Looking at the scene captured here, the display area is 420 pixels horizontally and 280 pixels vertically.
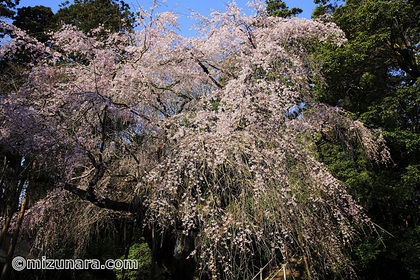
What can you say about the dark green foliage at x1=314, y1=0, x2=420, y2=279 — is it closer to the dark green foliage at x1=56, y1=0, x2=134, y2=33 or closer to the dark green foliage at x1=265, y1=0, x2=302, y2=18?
the dark green foliage at x1=265, y1=0, x2=302, y2=18

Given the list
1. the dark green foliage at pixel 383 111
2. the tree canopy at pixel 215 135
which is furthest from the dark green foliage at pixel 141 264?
the dark green foliage at pixel 383 111

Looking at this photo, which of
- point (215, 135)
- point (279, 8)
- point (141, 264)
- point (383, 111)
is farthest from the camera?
point (279, 8)

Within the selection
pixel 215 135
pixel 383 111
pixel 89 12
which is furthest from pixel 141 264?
pixel 89 12

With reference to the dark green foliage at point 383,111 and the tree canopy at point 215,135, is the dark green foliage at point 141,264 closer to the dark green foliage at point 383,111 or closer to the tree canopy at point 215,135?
the tree canopy at point 215,135

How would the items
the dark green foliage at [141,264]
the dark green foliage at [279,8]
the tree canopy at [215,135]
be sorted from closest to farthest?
1. the tree canopy at [215,135]
2. the dark green foliage at [141,264]
3. the dark green foliage at [279,8]

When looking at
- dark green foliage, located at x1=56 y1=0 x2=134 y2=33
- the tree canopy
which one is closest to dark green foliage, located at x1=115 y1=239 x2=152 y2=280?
the tree canopy

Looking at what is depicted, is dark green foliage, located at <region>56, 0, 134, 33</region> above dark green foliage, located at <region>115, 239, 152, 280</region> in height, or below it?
above

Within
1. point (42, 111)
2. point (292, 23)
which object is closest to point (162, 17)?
point (292, 23)

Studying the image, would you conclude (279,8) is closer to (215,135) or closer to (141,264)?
(215,135)

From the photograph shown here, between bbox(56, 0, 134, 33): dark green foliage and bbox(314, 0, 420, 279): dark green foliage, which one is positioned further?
bbox(56, 0, 134, 33): dark green foliage

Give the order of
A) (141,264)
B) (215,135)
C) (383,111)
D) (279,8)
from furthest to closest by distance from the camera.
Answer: (279,8), (141,264), (383,111), (215,135)

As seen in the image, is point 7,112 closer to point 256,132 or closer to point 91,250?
point 256,132

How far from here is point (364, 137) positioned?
6.32 meters

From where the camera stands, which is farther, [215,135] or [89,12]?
[89,12]
